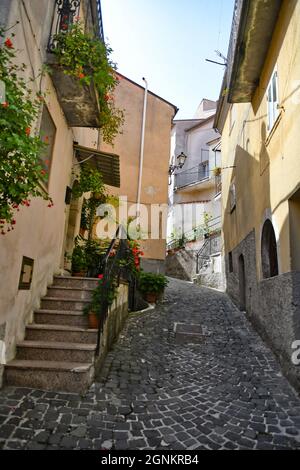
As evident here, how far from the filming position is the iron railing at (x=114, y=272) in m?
4.28

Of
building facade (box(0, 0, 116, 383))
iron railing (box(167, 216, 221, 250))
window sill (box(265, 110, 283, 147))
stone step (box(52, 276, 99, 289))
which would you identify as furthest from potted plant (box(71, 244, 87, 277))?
iron railing (box(167, 216, 221, 250))

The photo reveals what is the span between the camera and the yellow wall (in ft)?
13.7

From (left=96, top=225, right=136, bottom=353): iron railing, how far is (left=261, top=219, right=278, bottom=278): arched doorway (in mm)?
3178

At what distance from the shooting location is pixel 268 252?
5902 mm

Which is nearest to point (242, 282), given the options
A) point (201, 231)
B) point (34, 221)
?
point (34, 221)

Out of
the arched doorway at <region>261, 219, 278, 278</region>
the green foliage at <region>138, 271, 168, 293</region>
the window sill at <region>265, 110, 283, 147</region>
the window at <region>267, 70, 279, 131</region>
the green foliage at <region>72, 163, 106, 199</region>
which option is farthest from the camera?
the green foliage at <region>138, 271, 168, 293</region>

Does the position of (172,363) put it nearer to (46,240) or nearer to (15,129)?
(46,240)

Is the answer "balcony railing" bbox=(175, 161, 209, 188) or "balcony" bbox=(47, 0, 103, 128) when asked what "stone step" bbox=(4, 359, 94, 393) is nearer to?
"balcony" bbox=(47, 0, 103, 128)

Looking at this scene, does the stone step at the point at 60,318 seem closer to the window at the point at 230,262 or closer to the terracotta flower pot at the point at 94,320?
the terracotta flower pot at the point at 94,320

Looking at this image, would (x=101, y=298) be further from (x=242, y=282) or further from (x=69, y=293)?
(x=242, y=282)

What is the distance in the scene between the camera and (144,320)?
6887 mm

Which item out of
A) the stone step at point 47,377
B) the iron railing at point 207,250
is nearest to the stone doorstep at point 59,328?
the stone step at point 47,377

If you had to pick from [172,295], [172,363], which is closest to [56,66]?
[172,363]

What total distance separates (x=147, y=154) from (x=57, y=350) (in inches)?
426
